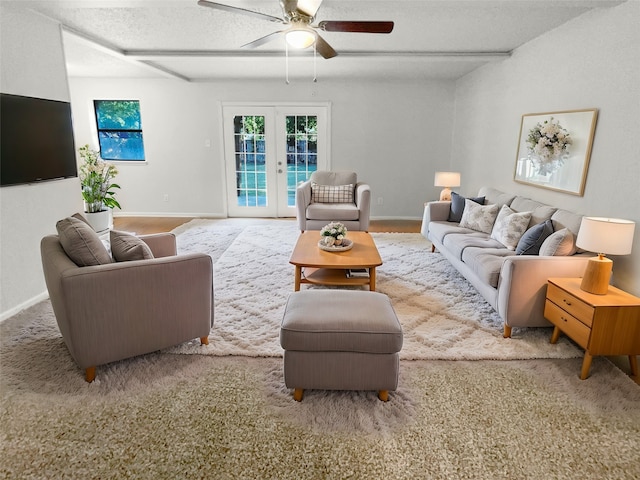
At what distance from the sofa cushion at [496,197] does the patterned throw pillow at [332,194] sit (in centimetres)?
182

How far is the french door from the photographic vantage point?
6.79m

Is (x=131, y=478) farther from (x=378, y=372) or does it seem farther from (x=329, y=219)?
(x=329, y=219)

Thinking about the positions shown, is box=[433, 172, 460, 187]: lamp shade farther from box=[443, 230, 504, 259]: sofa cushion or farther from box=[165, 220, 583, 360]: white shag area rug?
box=[443, 230, 504, 259]: sofa cushion

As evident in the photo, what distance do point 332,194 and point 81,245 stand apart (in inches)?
150

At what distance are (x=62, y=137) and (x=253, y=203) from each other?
12.3ft

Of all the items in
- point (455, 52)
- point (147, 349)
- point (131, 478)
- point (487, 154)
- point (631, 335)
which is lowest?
point (131, 478)

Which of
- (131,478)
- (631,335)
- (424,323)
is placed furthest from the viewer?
(424,323)

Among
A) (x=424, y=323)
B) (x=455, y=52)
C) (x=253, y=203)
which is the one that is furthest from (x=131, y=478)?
(x=253, y=203)

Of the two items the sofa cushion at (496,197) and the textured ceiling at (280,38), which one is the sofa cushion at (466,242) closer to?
the sofa cushion at (496,197)

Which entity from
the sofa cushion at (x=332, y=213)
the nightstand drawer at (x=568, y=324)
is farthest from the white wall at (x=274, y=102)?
the nightstand drawer at (x=568, y=324)

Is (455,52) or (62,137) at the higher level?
(455,52)

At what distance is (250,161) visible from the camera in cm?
700

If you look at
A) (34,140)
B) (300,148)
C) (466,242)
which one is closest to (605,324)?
(466,242)

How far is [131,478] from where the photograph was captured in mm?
1657
